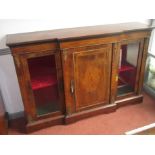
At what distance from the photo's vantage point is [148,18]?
1.68m

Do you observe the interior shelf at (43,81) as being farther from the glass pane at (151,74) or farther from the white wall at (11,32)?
the glass pane at (151,74)

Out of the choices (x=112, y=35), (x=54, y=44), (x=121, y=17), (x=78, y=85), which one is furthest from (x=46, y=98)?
(x=121, y=17)

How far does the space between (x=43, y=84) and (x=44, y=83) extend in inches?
0.6

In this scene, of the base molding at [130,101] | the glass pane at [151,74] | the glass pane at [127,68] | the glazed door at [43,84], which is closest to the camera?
the glazed door at [43,84]

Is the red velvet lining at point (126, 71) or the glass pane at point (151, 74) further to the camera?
the glass pane at point (151, 74)

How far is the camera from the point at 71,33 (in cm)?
134

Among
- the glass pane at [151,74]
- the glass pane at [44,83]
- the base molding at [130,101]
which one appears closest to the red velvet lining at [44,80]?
the glass pane at [44,83]

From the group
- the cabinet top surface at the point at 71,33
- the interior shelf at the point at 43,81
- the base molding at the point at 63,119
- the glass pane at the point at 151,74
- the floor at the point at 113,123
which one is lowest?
the floor at the point at 113,123

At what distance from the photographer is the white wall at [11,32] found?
1353 millimetres

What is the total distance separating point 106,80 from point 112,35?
397 millimetres

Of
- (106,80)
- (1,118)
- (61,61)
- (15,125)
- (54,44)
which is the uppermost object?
(54,44)

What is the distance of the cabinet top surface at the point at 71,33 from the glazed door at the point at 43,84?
117 millimetres

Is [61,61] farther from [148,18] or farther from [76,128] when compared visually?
[148,18]

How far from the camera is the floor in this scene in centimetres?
150
